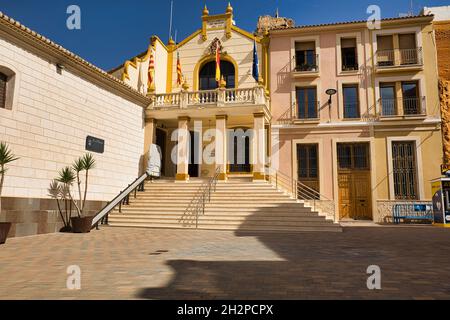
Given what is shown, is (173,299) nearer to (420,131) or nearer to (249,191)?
(249,191)

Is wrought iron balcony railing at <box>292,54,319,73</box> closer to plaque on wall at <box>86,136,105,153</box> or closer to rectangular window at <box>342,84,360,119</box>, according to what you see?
rectangular window at <box>342,84,360,119</box>

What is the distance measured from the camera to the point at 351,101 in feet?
57.0

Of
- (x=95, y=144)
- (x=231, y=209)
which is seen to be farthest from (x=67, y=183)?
(x=231, y=209)


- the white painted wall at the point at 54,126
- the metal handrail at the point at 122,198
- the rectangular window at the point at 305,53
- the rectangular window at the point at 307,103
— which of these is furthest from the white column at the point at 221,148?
the rectangular window at the point at 305,53

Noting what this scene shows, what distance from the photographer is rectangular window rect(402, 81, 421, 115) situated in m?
16.7

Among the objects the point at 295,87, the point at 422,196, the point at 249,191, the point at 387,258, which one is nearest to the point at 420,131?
the point at 422,196

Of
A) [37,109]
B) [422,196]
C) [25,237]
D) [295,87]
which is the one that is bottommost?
[25,237]

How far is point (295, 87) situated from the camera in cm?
1781

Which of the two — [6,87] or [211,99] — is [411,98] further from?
[6,87]

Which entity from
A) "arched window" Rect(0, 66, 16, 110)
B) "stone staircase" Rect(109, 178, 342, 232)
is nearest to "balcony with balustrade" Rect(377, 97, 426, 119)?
"stone staircase" Rect(109, 178, 342, 232)

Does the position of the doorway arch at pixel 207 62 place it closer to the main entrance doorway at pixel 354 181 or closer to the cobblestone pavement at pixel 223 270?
the main entrance doorway at pixel 354 181

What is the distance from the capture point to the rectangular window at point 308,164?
673 inches

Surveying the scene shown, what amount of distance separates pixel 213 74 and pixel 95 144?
28.9ft
